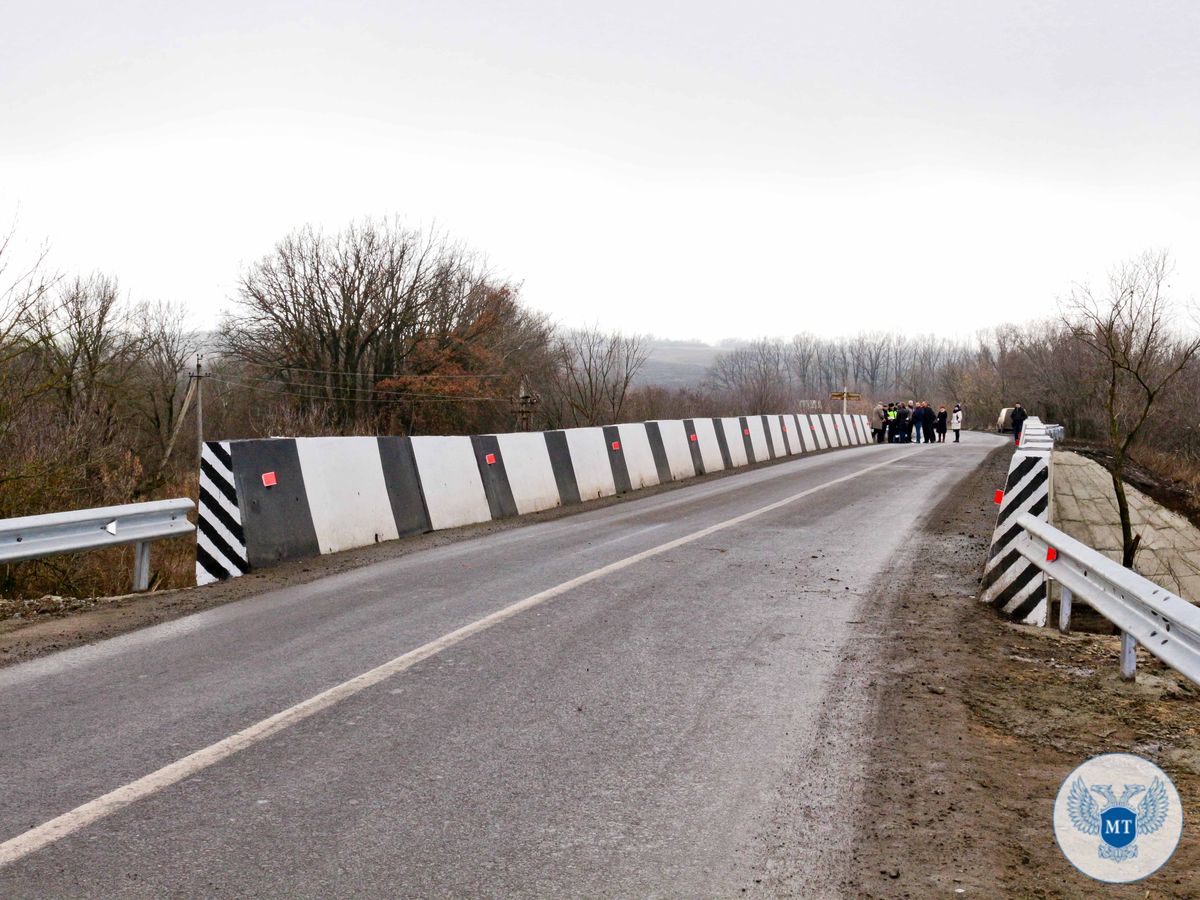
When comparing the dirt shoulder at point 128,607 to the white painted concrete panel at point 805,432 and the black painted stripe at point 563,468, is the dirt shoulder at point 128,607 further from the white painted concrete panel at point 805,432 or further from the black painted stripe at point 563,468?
the white painted concrete panel at point 805,432

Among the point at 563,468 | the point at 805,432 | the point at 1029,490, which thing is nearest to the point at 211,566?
the point at 1029,490

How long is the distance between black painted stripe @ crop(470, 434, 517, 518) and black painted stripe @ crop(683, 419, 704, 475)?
307 inches

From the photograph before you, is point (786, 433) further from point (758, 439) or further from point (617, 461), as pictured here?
point (617, 461)

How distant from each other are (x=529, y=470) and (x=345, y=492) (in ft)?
14.3

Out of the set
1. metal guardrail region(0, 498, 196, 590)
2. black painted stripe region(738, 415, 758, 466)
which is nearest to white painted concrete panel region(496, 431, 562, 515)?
metal guardrail region(0, 498, 196, 590)

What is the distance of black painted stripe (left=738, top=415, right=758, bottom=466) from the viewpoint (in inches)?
985

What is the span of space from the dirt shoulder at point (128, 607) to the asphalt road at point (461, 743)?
327 millimetres

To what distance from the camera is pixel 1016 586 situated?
24.7ft

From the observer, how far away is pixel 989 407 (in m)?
88.6

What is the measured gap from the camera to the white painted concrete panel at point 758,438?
25766 mm

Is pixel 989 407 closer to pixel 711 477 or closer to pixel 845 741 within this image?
pixel 711 477

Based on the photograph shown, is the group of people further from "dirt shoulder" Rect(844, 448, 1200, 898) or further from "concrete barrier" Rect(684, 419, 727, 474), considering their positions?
"dirt shoulder" Rect(844, 448, 1200, 898)

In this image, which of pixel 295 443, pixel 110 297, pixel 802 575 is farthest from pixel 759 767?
pixel 110 297

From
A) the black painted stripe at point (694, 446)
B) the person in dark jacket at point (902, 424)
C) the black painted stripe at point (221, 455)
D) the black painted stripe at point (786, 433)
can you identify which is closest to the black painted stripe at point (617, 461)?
the black painted stripe at point (694, 446)
